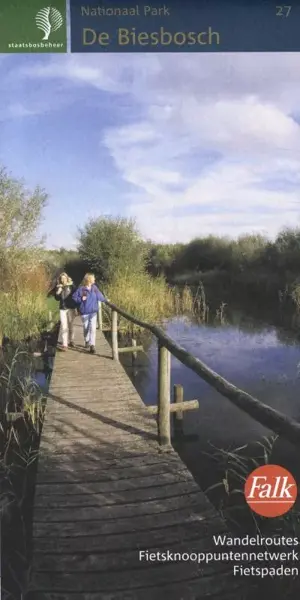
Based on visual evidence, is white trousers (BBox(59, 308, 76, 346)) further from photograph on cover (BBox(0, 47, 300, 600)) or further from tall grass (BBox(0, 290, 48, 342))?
photograph on cover (BBox(0, 47, 300, 600))

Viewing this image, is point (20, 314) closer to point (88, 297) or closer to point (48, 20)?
point (88, 297)

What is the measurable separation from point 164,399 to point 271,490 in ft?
4.46

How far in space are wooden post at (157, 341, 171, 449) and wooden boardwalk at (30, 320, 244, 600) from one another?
13cm

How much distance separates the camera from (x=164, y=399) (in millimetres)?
3494

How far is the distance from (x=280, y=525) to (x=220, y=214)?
2104 millimetres

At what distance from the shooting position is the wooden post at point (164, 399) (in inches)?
134

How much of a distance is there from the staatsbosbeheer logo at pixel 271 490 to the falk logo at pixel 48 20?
2629mm

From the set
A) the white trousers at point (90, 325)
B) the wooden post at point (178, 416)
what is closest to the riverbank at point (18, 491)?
the white trousers at point (90, 325)

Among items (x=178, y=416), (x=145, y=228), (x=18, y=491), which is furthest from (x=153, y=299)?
(x=145, y=228)

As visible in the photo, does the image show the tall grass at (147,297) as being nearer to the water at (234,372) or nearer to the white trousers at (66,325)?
the water at (234,372)

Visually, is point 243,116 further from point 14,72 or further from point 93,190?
point 14,72

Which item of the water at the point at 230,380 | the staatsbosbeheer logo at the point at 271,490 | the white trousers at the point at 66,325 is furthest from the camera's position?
the white trousers at the point at 66,325

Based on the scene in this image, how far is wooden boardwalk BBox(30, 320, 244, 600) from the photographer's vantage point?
200 centimetres

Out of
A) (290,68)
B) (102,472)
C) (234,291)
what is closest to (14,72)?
(290,68)
